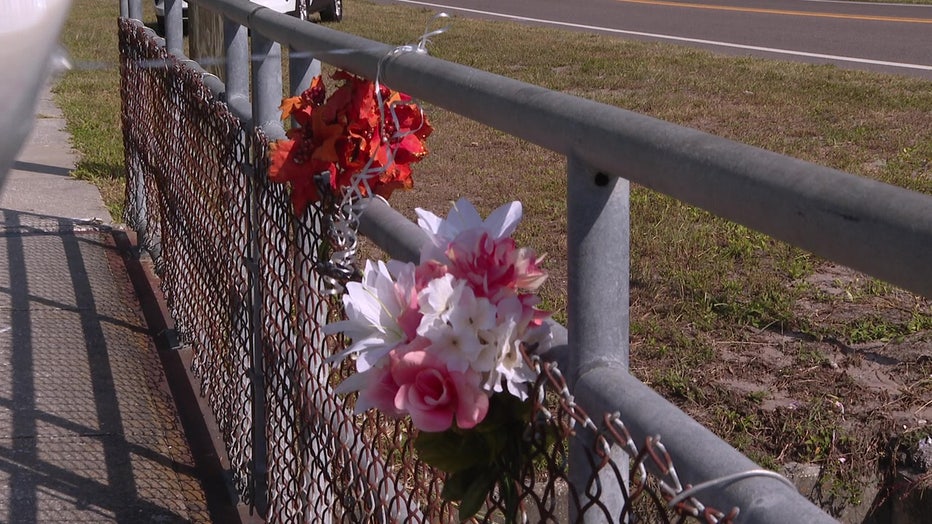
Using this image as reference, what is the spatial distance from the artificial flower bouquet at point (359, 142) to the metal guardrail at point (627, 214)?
14 cm

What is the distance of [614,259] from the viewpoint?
1275mm

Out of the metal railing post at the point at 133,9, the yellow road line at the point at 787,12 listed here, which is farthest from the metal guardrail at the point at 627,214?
the yellow road line at the point at 787,12

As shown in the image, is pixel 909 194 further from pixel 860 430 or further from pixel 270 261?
pixel 860 430

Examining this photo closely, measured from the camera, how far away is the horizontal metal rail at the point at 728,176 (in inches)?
34.4

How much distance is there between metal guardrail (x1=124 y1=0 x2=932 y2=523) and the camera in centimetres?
90

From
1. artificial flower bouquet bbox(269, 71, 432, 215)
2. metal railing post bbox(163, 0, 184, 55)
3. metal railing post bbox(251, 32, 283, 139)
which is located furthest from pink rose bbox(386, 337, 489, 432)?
metal railing post bbox(163, 0, 184, 55)

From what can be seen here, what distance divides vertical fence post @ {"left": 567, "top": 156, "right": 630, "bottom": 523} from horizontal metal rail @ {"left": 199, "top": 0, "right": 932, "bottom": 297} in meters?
0.03

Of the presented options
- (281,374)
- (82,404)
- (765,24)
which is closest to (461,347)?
(281,374)

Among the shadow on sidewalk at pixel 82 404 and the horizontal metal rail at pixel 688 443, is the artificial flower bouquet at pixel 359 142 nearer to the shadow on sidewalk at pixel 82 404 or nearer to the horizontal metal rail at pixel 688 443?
the horizontal metal rail at pixel 688 443

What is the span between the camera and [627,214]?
4.18 feet

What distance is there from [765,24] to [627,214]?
1524 centimetres

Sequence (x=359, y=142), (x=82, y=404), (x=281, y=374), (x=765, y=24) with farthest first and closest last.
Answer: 1. (x=765, y=24)
2. (x=82, y=404)
3. (x=281, y=374)
4. (x=359, y=142)

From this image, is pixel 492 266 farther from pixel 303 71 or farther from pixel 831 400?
pixel 831 400

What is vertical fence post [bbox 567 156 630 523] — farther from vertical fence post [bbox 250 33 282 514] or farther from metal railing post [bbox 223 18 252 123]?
metal railing post [bbox 223 18 252 123]
